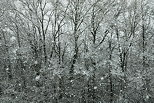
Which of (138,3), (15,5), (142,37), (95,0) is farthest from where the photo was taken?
(142,37)

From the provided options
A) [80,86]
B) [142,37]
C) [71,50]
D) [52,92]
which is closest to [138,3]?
[142,37]

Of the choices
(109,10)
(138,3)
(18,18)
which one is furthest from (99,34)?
(18,18)

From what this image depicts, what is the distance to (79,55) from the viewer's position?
1989 centimetres

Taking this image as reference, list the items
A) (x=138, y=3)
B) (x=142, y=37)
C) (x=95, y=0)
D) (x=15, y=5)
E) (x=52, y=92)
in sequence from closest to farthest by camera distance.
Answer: (x=52, y=92) → (x=95, y=0) → (x=15, y=5) → (x=138, y=3) → (x=142, y=37)

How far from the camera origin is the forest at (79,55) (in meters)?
17.6

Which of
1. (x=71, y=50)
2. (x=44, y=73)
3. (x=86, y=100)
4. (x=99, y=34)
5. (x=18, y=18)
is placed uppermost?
(x=18, y=18)

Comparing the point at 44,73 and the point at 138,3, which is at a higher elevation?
the point at 138,3

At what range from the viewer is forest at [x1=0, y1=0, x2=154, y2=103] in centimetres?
1762

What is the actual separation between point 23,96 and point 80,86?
180 inches

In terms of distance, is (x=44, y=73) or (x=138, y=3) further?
(x=138, y=3)

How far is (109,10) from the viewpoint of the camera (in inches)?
794

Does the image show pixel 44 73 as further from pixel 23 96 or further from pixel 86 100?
pixel 86 100

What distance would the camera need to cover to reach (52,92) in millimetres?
17969

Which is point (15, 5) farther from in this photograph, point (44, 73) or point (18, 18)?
point (44, 73)
